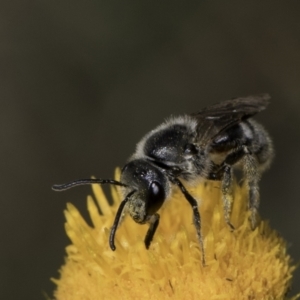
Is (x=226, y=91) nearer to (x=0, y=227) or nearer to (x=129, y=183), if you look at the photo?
(x=0, y=227)

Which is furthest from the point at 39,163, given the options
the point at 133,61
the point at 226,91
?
the point at 226,91

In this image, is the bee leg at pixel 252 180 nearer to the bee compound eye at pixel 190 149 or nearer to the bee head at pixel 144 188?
the bee compound eye at pixel 190 149

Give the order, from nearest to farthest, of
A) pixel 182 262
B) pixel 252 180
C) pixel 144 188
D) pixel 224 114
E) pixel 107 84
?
pixel 144 188, pixel 182 262, pixel 252 180, pixel 224 114, pixel 107 84

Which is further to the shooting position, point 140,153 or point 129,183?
point 140,153

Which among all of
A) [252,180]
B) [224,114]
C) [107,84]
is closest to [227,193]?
[252,180]

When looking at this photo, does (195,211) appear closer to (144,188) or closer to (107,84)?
(144,188)

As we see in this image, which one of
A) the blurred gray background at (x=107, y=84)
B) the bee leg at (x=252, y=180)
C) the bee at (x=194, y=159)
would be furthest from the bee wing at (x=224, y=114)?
the blurred gray background at (x=107, y=84)

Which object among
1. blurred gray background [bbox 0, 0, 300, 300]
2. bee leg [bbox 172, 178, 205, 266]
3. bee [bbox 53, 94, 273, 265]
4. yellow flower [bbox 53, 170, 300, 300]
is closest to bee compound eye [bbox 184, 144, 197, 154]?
bee [bbox 53, 94, 273, 265]
